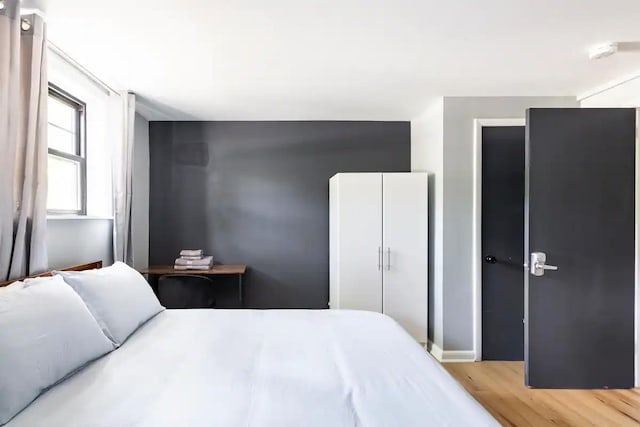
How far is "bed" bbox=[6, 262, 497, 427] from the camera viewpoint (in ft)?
3.53

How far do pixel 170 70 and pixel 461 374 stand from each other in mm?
3261

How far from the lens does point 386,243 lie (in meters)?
3.25

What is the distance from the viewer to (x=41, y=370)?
3.99 feet

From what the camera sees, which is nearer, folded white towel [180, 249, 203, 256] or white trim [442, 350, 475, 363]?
white trim [442, 350, 475, 363]

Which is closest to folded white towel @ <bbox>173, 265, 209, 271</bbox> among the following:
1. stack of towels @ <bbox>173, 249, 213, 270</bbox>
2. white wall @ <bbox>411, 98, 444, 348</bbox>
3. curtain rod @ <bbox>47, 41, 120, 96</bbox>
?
stack of towels @ <bbox>173, 249, 213, 270</bbox>

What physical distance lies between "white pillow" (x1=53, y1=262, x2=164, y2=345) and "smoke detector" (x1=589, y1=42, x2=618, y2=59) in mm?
3122

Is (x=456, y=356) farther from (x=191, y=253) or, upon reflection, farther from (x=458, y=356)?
(x=191, y=253)

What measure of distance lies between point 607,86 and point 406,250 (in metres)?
2.09

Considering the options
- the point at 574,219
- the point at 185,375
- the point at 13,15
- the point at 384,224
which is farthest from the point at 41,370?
the point at 574,219

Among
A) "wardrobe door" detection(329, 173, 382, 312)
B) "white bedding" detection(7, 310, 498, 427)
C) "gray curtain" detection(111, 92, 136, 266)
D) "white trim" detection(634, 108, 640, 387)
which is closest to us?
"white bedding" detection(7, 310, 498, 427)

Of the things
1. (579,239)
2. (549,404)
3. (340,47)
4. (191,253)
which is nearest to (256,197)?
(191,253)

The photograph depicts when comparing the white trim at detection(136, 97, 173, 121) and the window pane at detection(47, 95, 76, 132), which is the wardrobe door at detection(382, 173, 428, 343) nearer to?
the white trim at detection(136, 97, 173, 121)

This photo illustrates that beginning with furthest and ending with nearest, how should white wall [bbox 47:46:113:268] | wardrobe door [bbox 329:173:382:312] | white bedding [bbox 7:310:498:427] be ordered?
wardrobe door [bbox 329:173:382:312], white wall [bbox 47:46:113:268], white bedding [bbox 7:310:498:427]

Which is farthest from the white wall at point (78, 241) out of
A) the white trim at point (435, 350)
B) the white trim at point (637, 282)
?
the white trim at point (637, 282)
